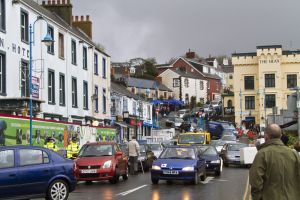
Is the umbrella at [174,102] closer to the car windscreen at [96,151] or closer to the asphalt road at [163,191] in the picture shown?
the car windscreen at [96,151]

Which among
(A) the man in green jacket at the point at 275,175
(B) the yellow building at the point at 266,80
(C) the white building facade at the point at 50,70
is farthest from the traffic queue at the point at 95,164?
(B) the yellow building at the point at 266,80

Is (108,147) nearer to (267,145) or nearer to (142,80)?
(267,145)

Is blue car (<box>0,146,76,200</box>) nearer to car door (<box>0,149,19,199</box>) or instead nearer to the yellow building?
car door (<box>0,149,19,199</box>)

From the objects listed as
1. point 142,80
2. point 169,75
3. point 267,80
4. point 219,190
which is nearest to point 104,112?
point 219,190

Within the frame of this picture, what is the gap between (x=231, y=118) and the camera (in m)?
95.2

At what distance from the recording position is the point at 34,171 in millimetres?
13875

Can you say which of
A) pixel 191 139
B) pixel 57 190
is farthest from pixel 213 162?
pixel 57 190

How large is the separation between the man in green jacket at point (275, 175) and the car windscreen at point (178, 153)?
14.6 m

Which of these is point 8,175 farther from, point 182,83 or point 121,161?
point 182,83

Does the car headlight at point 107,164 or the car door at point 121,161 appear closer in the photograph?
the car headlight at point 107,164

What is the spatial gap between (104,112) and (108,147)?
2597 cm

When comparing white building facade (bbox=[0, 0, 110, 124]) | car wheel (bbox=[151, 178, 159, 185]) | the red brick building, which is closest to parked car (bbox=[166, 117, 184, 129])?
white building facade (bbox=[0, 0, 110, 124])

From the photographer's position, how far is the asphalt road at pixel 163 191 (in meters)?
16.3

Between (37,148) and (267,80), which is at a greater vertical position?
(267,80)
